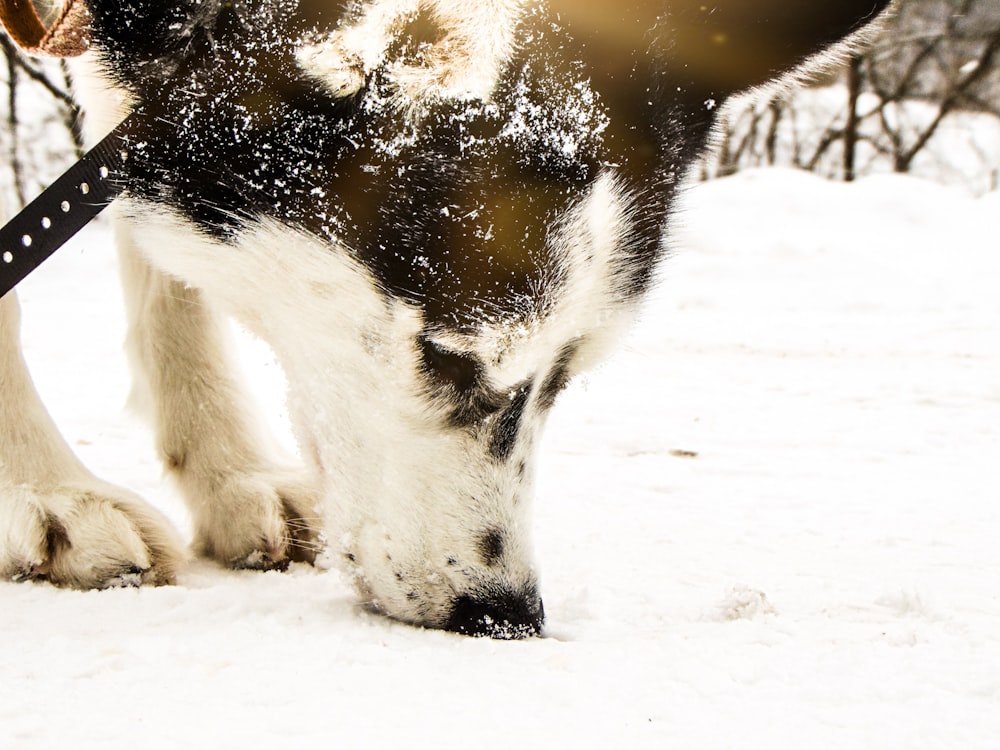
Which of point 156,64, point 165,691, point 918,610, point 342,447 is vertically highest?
point 156,64

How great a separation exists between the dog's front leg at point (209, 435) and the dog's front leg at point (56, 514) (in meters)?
0.17

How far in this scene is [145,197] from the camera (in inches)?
62.4

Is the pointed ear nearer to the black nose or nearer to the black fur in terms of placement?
the black fur

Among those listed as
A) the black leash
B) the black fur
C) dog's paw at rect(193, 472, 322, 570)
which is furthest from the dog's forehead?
dog's paw at rect(193, 472, 322, 570)

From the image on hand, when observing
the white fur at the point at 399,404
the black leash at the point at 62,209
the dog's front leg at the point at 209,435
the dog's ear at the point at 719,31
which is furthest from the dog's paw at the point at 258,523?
the dog's ear at the point at 719,31

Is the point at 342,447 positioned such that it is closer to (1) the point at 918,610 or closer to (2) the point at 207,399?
(2) the point at 207,399

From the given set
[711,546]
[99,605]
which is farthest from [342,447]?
[711,546]

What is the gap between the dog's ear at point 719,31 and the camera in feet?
4.58

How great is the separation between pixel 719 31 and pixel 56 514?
4.78ft

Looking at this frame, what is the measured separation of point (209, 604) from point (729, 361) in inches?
166

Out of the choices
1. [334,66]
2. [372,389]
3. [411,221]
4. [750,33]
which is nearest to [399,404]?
[372,389]

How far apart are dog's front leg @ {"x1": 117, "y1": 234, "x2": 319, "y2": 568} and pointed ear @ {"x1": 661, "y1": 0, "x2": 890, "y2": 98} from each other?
1.17 metres

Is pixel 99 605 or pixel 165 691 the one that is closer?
pixel 165 691

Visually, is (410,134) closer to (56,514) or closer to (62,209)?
(62,209)
